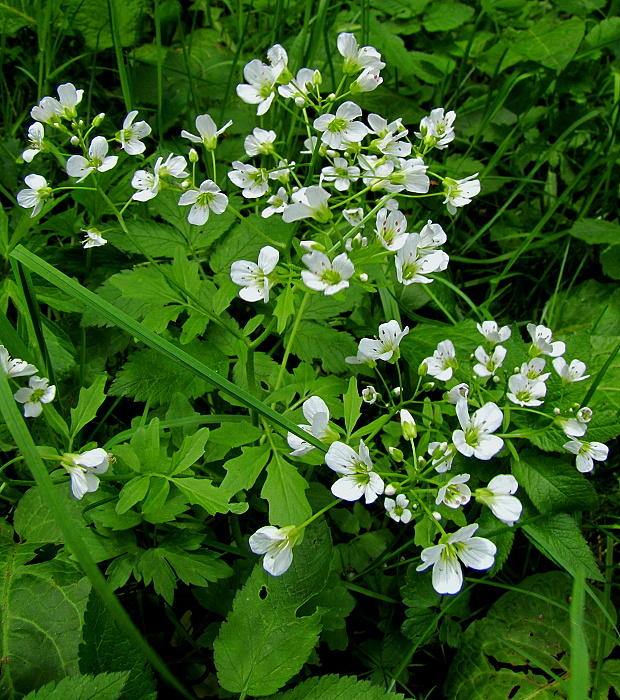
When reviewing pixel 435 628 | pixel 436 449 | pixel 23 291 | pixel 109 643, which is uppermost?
pixel 23 291

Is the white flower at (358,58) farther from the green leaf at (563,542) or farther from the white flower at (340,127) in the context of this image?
the green leaf at (563,542)

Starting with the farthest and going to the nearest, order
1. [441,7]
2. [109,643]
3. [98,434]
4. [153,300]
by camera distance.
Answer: [441,7]
[98,434]
[153,300]
[109,643]

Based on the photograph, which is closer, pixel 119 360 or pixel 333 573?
pixel 333 573

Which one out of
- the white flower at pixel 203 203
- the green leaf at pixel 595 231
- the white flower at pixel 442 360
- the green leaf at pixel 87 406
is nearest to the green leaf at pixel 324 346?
the white flower at pixel 442 360

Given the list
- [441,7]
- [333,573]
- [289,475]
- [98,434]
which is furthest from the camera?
[441,7]

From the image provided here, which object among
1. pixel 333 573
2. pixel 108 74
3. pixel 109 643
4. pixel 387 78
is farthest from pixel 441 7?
pixel 109 643

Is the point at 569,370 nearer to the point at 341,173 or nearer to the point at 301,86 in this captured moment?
the point at 341,173

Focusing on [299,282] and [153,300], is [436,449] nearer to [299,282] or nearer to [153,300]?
[299,282]

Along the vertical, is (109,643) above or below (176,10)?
below
